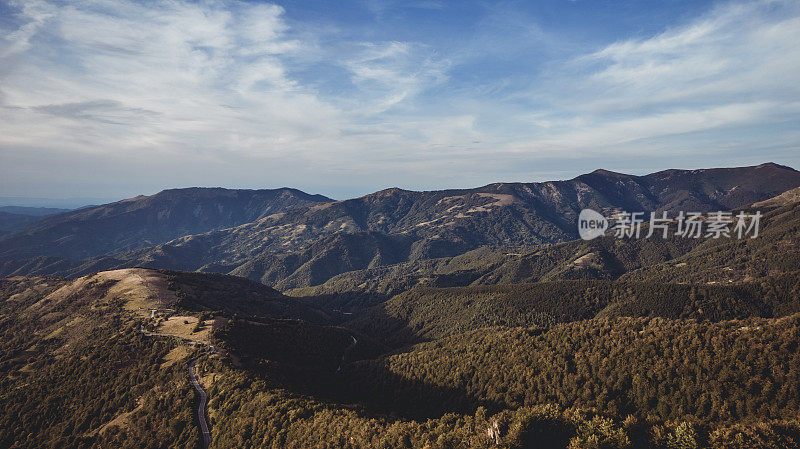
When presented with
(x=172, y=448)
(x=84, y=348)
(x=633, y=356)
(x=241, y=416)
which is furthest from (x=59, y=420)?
(x=633, y=356)

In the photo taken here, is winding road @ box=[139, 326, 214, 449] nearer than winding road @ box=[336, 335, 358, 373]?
Yes

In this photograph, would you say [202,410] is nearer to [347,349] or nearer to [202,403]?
[202,403]

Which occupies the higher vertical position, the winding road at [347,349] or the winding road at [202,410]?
the winding road at [202,410]

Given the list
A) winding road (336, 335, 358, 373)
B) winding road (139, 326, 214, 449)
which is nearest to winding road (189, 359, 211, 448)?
winding road (139, 326, 214, 449)

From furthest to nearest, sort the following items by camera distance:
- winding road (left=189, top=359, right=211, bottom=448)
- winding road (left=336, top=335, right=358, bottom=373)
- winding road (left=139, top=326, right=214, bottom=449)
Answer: winding road (left=336, top=335, right=358, bottom=373)
winding road (left=139, top=326, right=214, bottom=449)
winding road (left=189, top=359, right=211, bottom=448)

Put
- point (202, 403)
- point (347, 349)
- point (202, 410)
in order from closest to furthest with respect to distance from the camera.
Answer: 1. point (202, 410)
2. point (202, 403)
3. point (347, 349)

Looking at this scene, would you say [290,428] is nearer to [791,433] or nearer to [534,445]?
[534,445]

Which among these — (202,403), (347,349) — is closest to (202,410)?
(202,403)

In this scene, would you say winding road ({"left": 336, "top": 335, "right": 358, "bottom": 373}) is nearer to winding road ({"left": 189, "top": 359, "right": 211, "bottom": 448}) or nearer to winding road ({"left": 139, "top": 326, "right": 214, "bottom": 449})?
winding road ({"left": 139, "top": 326, "right": 214, "bottom": 449})

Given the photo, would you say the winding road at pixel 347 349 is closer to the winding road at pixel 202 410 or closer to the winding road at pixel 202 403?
the winding road at pixel 202 403

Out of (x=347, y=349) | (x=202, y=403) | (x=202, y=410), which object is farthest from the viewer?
(x=347, y=349)

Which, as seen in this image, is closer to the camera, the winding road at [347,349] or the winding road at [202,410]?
the winding road at [202,410]

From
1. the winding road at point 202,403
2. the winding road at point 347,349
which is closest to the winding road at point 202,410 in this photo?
the winding road at point 202,403
